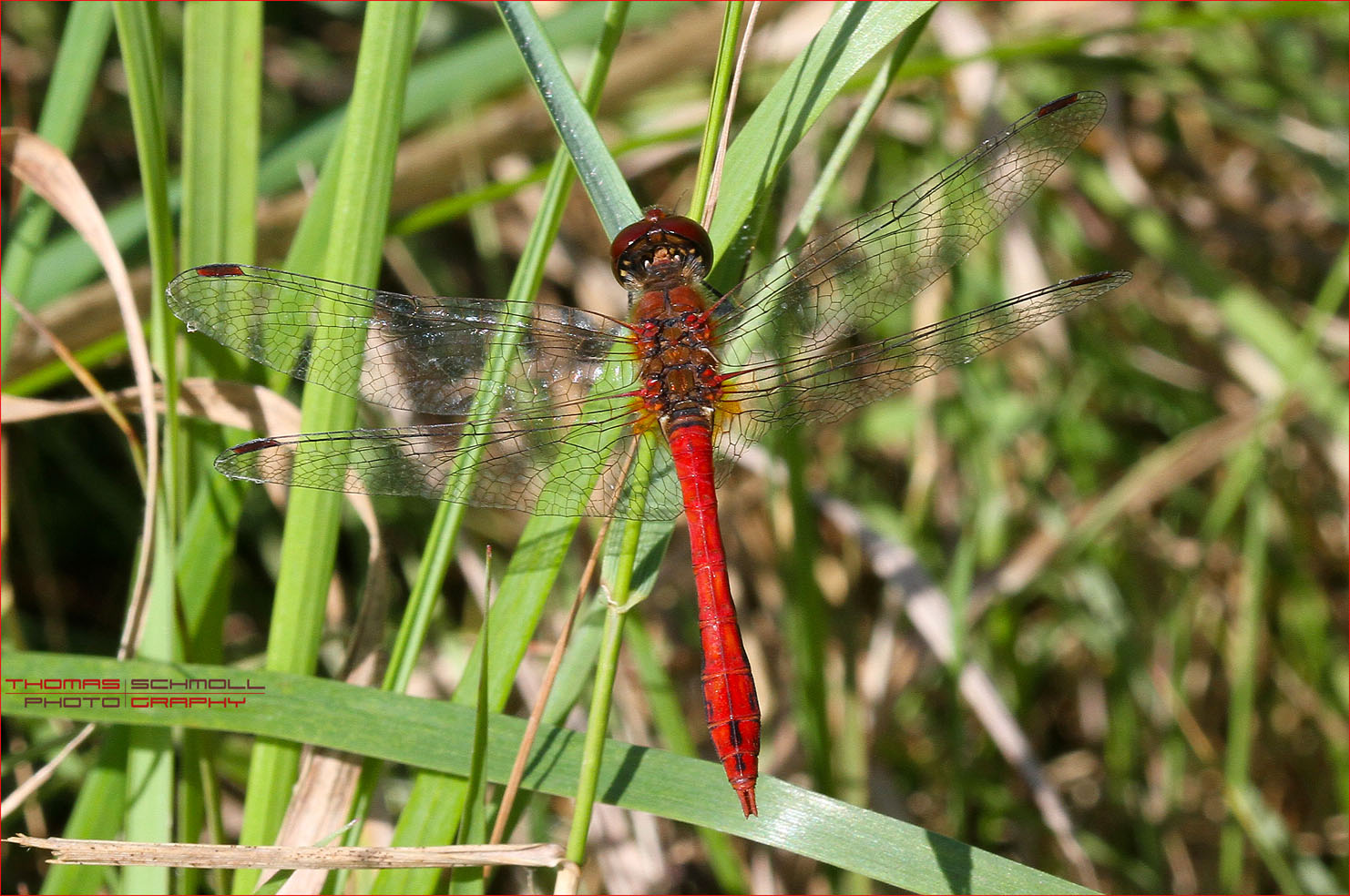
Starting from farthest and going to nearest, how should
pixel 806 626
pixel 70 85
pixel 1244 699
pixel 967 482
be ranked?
pixel 967 482 < pixel 1244 699 < pixel 806 626 < pixel 70 85

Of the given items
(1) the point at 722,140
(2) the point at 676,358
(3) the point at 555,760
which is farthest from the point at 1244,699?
(1) the point at 722,140

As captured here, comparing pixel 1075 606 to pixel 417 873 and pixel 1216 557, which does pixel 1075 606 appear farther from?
pixel 417 873

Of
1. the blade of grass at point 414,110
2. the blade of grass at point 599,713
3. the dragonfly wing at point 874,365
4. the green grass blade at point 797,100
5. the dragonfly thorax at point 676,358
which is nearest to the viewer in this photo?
the blade of grass at point 599,713

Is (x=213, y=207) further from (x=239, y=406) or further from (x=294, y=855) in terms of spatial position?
(x=294, y=855)

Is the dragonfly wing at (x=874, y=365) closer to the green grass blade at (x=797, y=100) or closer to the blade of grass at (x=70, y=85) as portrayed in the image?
the green grass blade at (x=797, y=100)

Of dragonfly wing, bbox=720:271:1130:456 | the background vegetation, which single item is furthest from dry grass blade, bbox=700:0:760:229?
the background vegetation

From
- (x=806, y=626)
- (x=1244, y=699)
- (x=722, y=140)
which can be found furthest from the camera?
(x=1244, y=699)

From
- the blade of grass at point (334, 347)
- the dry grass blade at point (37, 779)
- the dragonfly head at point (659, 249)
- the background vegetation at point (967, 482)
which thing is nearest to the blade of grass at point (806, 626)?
the background vegetation at point (967, 482)
